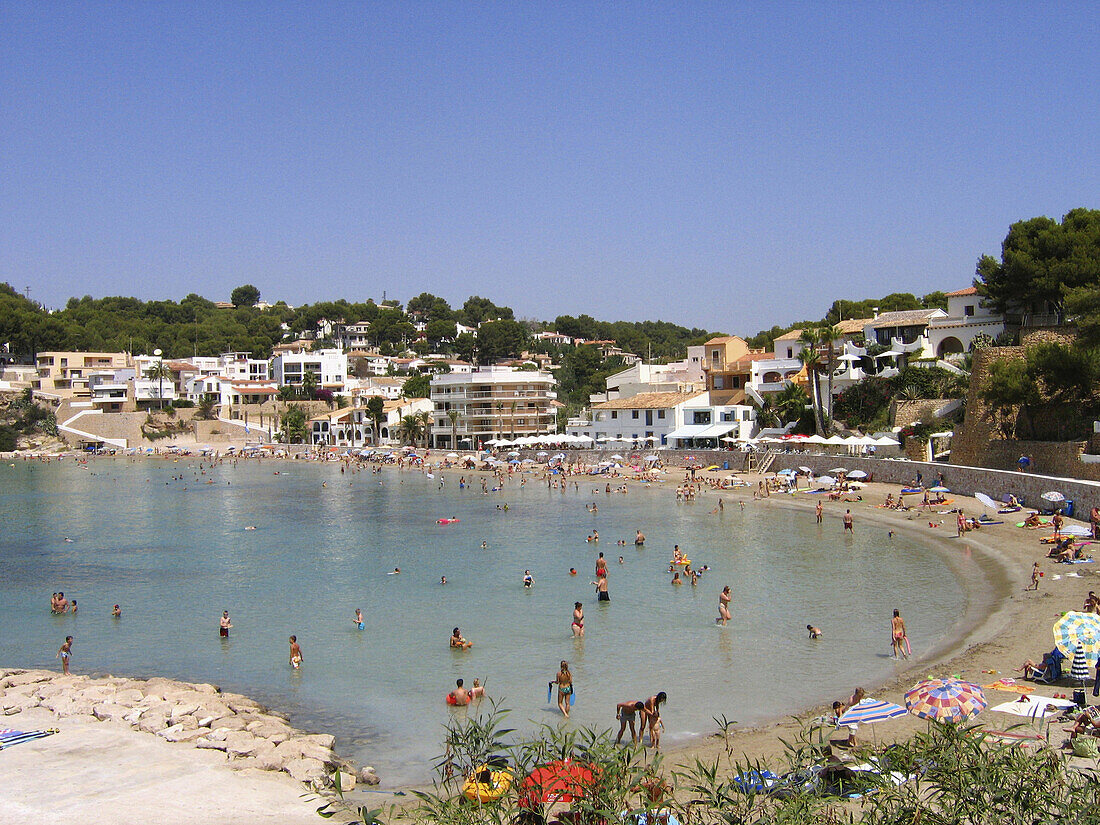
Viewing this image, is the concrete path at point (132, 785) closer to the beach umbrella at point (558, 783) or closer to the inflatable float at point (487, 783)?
the inflatable float at point (487, 783)

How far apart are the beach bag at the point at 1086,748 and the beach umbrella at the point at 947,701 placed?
1331 mm

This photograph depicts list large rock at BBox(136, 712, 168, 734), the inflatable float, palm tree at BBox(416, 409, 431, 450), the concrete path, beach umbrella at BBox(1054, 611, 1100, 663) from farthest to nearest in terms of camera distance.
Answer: palm tree at BBox(416, 409, 431, 450)
large rock at BBox(136, 712, 168, 734)
beach umbrella at BBox(1054, 611, 1100, 663)
the concrete path
the inflatable float

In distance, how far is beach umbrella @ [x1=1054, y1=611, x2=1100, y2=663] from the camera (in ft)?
41.6

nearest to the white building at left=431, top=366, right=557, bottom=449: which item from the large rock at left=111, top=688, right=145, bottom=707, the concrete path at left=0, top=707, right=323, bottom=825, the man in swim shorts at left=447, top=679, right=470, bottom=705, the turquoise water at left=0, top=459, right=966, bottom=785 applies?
the turquoise water at left=0, top=459, right=966, bottom=785

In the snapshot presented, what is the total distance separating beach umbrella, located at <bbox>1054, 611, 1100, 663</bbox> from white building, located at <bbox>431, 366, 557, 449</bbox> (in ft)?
188

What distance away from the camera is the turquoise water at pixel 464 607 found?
48.0 ft

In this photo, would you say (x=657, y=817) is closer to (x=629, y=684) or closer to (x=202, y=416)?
(x=629, y=684)

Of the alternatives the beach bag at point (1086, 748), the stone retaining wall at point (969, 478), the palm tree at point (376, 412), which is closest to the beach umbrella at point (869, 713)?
the beach bag at point (1086, 748)

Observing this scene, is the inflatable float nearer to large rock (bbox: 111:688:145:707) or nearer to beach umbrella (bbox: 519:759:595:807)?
beach umbrella (bbox: 519:759:595:807)

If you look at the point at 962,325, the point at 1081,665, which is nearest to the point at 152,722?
the point at 1081,665

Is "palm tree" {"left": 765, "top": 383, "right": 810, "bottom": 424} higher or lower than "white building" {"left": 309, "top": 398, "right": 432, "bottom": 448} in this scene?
higher

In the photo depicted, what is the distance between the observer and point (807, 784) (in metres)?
8.51

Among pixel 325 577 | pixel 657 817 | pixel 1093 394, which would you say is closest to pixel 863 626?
pixel 657 817

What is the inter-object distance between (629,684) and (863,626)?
637cm
